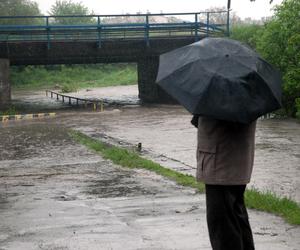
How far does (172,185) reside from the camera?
8914 mm

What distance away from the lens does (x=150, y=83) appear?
32.6 m

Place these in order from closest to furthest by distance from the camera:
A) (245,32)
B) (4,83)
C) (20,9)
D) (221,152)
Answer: (221,152)
(4,83)
(245,32)
(20,9)

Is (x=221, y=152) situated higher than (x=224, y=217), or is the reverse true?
(x=221, y=152)

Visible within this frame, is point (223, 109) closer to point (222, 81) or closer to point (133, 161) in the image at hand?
point (222, 81)

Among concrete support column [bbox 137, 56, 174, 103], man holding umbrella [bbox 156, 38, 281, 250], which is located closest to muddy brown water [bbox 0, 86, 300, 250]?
man holding umbrella [bbox 156, 38, 281, 250]

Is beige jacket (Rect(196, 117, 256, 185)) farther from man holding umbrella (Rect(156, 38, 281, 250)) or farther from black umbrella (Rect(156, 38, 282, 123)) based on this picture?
black umbrella (Rect(156, 38, 282, 123))

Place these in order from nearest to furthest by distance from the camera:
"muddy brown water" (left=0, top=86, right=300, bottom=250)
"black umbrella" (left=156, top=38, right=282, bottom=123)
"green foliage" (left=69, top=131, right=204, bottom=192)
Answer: "black umbrella" (left=156, top=38, right=282, bottom=123) → "muddy brown water" (left=0, top=86, right=300, bottom=250) → "green foliage" (left=69, top=131, right=204, bottom=192)

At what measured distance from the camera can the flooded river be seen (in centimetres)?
978

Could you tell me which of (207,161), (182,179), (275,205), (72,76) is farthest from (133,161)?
(72,76)

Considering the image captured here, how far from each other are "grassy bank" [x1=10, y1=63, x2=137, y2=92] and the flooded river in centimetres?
2806

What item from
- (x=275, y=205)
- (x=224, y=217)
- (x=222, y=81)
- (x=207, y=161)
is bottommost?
(x=275, y=205)

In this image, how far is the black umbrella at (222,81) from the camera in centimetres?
399

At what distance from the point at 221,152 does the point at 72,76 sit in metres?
58.9

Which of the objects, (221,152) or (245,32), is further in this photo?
(245,32)
